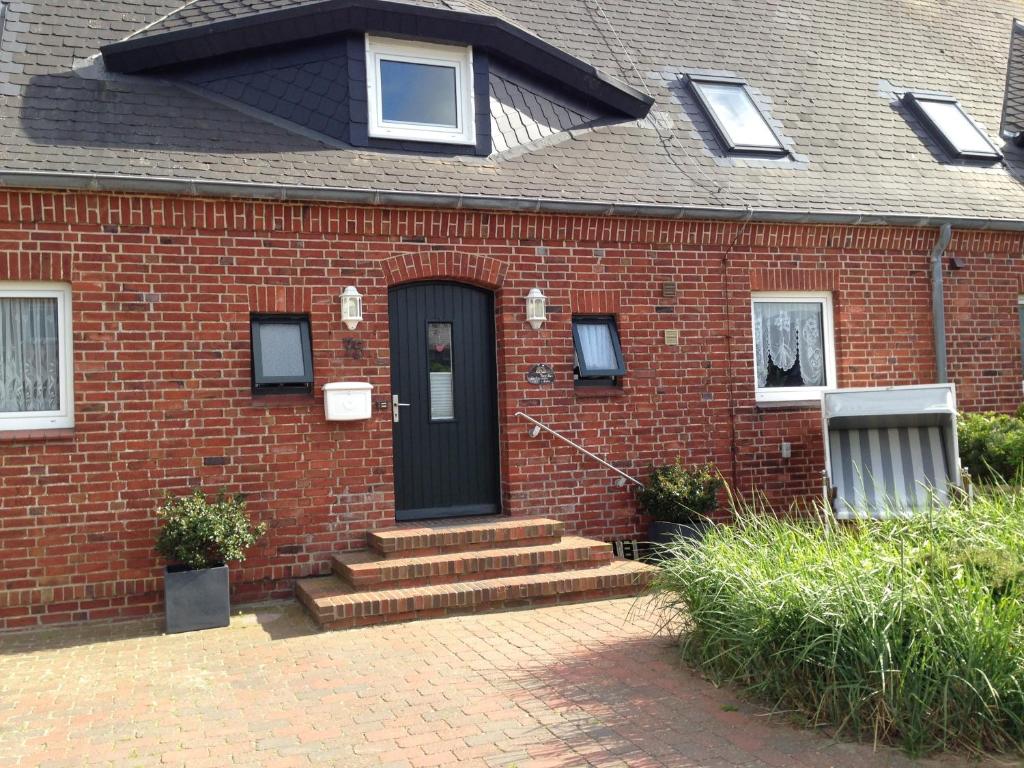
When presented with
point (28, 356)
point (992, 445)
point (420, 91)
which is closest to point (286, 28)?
point (420, 91)

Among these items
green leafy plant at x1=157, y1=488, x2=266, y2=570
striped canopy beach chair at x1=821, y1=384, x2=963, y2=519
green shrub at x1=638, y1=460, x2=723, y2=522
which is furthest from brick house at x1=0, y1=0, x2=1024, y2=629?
striped canopy beach chair at x1=821, y1=384, x2=963, y2=519

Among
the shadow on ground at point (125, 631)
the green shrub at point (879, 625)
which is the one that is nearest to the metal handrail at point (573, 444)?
the shadow on ground at point (125, 631)

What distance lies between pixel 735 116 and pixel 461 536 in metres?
6.27

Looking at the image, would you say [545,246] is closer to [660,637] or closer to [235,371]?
[235,371]

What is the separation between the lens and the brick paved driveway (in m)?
4.53

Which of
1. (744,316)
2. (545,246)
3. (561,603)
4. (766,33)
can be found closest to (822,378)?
(744,316)

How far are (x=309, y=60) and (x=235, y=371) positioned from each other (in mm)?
3249

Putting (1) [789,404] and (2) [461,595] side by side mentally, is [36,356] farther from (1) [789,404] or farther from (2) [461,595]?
(1) [789,404]

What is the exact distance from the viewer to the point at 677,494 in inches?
346

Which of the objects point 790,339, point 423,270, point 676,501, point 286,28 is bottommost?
point 676,501

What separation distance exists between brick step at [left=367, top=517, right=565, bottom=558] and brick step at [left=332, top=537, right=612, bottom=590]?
0.22ft

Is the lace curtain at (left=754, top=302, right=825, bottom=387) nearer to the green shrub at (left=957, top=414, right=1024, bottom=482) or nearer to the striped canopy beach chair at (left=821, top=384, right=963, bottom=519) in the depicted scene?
the striped canopy beach chair at (left=821, top=384, right=963, bottom=519)

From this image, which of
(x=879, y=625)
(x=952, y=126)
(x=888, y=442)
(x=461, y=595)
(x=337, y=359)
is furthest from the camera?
(x=952, y=126)

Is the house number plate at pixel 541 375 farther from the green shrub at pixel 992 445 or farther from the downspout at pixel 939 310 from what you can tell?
the downspout at pixel 939 310
